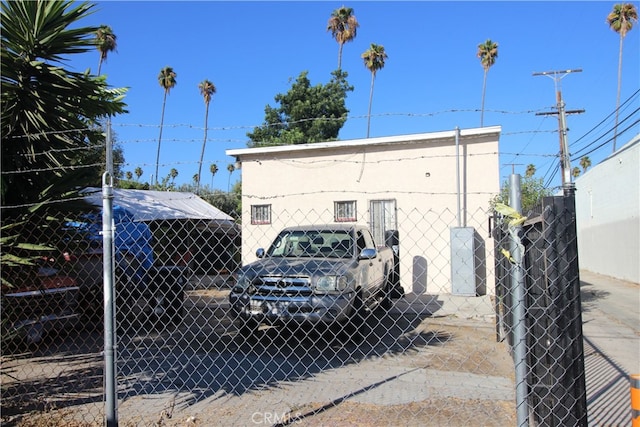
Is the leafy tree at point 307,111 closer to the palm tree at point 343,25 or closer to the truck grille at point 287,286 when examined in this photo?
the palm tree at point 343,25

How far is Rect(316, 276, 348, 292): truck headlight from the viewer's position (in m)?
6.33

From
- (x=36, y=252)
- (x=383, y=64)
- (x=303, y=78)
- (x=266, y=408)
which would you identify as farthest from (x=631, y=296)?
(x=383, y=64)

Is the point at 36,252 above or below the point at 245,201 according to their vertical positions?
below

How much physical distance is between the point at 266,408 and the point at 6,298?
253cm

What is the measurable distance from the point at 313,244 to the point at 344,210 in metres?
6.77

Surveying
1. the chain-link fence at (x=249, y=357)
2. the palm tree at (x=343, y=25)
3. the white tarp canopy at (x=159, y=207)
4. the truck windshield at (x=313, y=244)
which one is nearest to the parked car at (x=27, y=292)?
the chain-link fence at (x=249, y=357)

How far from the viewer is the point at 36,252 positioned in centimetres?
406

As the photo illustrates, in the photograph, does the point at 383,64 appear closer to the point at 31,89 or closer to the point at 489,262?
the point at 489,262

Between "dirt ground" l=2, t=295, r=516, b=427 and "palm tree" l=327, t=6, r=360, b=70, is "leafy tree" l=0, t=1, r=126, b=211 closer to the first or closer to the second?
"dirt ground" l=2, t=295, r=516, b=427

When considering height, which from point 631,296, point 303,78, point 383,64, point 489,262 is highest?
point 383,64

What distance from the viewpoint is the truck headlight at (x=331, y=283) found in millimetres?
6327

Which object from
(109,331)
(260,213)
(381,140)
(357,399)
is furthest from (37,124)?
(260,213)

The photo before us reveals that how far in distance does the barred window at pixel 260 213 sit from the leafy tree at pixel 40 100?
1049 cm

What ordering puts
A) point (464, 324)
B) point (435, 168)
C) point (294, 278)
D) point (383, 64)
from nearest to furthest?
point (294, 278)
point (464, 324)
point (435, 168)
point (383, 64)
